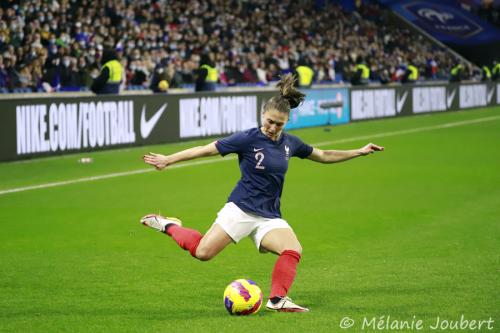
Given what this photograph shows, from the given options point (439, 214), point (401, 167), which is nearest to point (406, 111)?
point (401, 167)

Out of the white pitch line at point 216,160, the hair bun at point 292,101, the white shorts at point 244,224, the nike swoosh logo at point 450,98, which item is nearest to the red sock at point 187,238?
the white shorts at point 244,224

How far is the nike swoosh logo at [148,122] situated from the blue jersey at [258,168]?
49.3ft

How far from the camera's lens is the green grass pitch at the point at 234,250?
728 centimetres

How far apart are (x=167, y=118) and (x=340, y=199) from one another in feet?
32.7

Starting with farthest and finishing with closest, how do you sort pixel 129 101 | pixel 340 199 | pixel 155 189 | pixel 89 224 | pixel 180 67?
pixel 180 67 < pixel 129 101 < pixel 155 189 < pixel 340 199 < pixel 89 224

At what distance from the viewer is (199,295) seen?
7.95 meters

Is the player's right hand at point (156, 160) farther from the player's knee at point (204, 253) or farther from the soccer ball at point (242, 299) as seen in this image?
the soccer ball at point (242, 299)

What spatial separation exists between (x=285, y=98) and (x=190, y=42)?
28157mm

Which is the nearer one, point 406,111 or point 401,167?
point 401,167

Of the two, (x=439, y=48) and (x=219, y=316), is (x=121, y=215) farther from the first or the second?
(x=439, y=48)

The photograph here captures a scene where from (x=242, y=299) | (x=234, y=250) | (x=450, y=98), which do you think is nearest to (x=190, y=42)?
(x=450, y=98)

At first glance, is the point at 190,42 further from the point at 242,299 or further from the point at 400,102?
the point at 242,299

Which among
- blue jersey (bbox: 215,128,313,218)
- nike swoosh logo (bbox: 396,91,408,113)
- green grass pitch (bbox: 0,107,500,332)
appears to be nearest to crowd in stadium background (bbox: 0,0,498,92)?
nike swoosh logo (bbox: 396,91,408,113)

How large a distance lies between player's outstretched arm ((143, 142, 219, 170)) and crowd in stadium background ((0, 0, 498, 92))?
15.7 m
